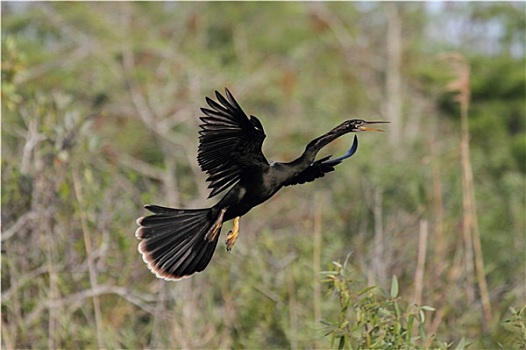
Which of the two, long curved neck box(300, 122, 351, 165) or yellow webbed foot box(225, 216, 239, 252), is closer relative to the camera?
long curved neck box(300, 122, 351, 165)

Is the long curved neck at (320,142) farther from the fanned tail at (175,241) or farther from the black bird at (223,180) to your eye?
the fanned tail at (175,241)

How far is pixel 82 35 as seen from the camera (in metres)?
11.7

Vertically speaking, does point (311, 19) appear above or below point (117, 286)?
above

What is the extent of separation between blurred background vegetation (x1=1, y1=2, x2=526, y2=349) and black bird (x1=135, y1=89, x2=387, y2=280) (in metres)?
0.45

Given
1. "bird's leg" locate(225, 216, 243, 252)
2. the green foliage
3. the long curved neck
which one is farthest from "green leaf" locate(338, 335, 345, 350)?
the long curved neck

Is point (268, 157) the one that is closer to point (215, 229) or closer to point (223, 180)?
point (215, 229)

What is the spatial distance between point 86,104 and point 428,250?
5296 millimetres

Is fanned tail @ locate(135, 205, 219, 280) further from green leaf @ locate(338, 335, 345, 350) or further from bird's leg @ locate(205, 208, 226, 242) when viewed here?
green leaf @ locate(338, 335, 345, 350)

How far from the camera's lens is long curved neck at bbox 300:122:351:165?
385cm

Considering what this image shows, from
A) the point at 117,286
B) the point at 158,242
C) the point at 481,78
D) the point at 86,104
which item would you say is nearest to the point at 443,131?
the point at 481,78

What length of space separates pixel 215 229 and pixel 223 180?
9.3 inches

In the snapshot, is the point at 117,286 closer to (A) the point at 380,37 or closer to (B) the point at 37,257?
(B) the point at 37,257

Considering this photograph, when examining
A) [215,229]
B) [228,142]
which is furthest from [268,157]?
[228,142]

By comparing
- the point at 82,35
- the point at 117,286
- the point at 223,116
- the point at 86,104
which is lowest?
the point at 117,286
